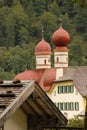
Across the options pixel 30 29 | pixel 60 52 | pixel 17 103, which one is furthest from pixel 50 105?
pixel 30 29

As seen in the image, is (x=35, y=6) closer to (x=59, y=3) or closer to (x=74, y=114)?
(x=59, y=3)

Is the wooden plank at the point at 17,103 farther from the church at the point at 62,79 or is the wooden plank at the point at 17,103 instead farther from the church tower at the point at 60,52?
the church tower at the point at 60,52

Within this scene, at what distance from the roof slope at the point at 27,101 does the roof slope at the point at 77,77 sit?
196 ft

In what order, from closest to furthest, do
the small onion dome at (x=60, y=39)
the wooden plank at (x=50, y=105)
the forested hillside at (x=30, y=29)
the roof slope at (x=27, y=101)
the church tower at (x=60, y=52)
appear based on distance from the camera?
the roof slope at (x=27, y=101) → the wooden plank at (x=50, y=105) → the church tower at (x=60, y=52) → the small onion dome at (x=60, y=39) → the forested hillside at (x=30, y=29)

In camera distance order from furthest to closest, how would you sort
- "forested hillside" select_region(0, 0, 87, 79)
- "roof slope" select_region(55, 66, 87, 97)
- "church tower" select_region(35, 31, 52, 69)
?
1. "forested hillside" select_region(0, 0, 87, 79)
2. "church tower" select_region(35, 31, 52, 69)
3. "roof slope" select_region(55, 66, 87, 97)

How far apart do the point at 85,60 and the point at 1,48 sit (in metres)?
17.5

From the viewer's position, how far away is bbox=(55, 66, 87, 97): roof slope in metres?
71.1

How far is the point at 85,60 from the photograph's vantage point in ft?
392

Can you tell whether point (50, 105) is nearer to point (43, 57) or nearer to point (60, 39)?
point (43, 57)

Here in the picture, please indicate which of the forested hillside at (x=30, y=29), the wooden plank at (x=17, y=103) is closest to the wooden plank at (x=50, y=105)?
the wooden plank at (x=17, y=103)

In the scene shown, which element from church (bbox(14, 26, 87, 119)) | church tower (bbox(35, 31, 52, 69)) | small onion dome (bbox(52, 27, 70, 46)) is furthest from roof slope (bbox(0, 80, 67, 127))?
small onion dome (bbox(52, 27, 70, 46))

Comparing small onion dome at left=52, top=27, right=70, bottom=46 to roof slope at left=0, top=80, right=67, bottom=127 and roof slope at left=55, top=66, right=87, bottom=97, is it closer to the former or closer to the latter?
roof slope at left=55, top=66, right=87, bottom=97

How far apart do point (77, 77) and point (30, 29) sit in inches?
2844

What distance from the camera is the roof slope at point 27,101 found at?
31.3 ft
